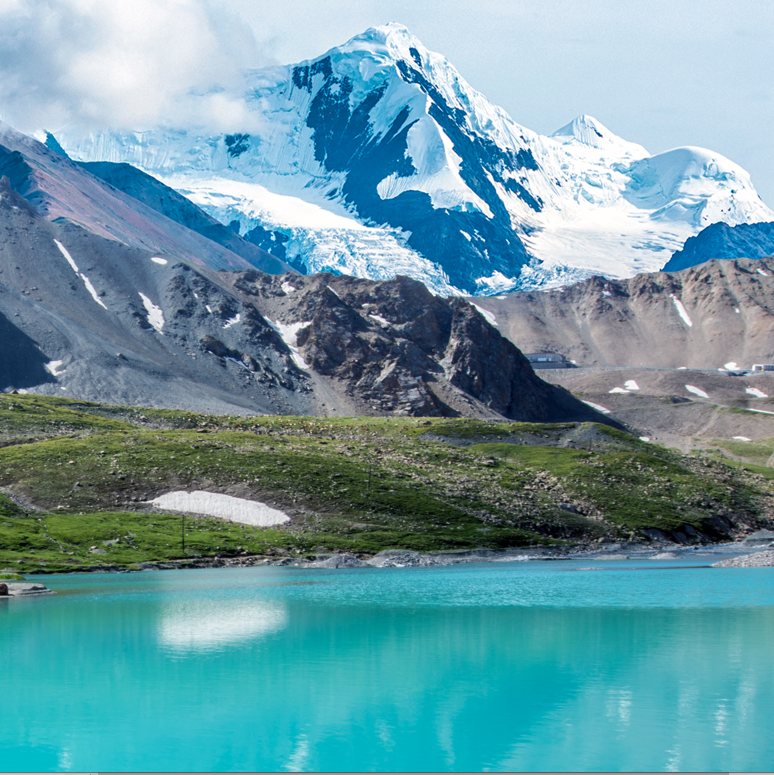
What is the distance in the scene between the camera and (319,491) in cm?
13050

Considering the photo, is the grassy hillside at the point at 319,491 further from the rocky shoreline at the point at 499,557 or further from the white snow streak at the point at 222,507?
the rocky shoreline at the point at 499,557

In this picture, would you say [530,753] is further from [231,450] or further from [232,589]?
[231,450]

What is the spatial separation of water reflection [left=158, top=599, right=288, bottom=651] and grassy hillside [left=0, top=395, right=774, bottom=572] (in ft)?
117

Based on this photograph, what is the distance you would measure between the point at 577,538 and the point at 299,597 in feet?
222

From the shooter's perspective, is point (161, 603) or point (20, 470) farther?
point (20, 470)

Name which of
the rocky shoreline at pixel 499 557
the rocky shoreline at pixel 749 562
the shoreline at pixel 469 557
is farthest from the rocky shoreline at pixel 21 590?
the rocky shoreline at pixel 749 562

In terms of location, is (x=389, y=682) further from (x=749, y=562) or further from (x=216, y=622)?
(x=749, y=562)

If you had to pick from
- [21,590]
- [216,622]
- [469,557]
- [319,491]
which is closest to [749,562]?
[469,557]

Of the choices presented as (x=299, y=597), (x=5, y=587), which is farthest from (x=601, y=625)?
(x=5, y=587)

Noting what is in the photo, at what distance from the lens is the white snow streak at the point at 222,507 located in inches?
4815

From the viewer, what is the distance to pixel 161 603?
6906 centimetres

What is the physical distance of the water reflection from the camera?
169 ft

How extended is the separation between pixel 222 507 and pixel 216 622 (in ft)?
218

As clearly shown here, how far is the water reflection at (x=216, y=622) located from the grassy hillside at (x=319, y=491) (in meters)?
35.7
